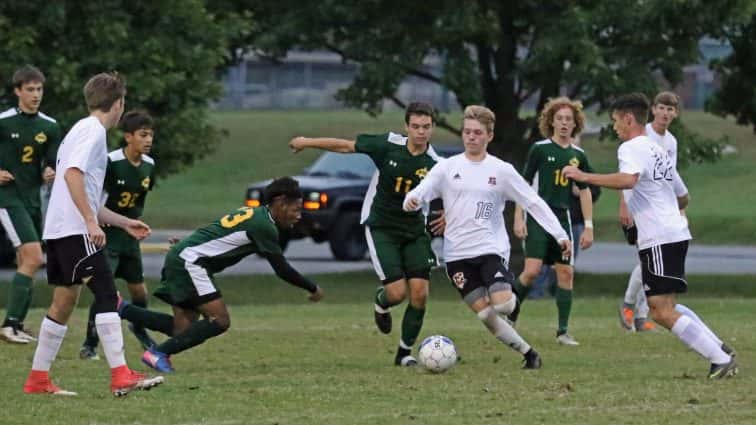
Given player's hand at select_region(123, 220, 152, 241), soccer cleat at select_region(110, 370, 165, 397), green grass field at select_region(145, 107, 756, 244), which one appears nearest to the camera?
soccer cleat at select_region(110, 370, 165, 397)

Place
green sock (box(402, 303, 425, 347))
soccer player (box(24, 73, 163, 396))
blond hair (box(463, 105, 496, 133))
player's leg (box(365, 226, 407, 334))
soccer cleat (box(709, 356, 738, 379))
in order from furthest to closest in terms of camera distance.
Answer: player's leg (box(365, 226, 407, 334)), green sock (box(402, 303, 425, 347)), blond hair (box(463, 105, 496, 133)), soccer cleat (box(709, 356, 738, 379)), soccer player (box(24, 73, 163, 396))

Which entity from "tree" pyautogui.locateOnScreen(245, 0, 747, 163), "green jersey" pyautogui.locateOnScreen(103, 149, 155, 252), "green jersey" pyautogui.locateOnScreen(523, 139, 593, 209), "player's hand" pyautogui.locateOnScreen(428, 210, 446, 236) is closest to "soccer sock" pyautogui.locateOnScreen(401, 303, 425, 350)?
"player's hand" pyautogui.locateOnScreen(428, 210, 446, 236)

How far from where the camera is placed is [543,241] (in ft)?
47.1

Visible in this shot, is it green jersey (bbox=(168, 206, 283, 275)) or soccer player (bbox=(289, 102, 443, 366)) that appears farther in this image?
soccer player (bbox=(289, 102, 443, 366))

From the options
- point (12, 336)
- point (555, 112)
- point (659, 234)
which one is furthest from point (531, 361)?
point (12, 336)

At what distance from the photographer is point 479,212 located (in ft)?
37.2

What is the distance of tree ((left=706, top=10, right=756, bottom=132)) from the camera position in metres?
22.4

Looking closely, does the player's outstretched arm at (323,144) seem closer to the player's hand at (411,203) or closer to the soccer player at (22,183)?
the player's hand at (411,203)

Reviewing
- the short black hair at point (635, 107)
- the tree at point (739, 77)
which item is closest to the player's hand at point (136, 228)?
the short black hair at point (635, 107)

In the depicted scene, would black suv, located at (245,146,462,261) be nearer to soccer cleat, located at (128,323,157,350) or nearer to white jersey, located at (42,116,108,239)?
soccer cleat, located at (128,323,157,350)

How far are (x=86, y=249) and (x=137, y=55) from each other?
1106 cm

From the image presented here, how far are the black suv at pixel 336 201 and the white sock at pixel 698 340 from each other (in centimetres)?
1482

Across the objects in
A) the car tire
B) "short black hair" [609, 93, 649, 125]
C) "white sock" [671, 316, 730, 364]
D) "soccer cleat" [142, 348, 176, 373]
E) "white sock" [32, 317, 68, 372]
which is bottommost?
the car tire

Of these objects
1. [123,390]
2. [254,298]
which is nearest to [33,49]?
[254,298]
